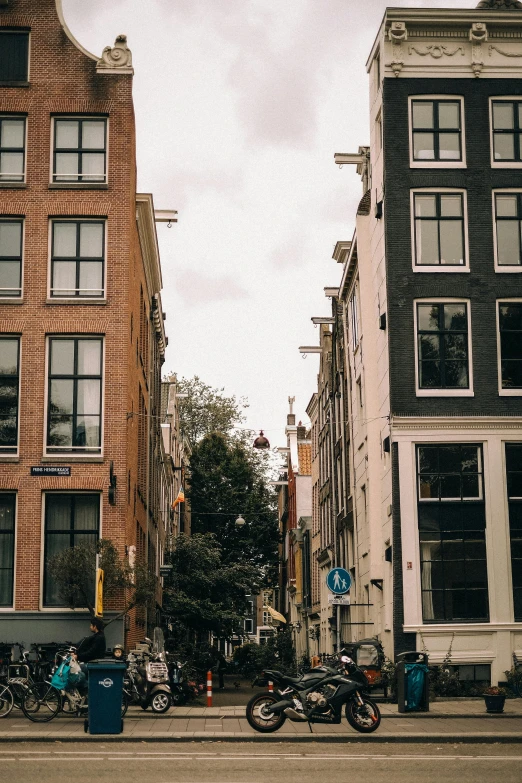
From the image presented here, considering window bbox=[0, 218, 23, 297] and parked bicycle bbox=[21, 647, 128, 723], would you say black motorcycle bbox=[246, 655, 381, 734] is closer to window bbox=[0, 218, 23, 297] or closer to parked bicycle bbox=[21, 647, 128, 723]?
parked bicycle bbox=[21, 647, 128, 723]

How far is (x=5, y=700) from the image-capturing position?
21766mm

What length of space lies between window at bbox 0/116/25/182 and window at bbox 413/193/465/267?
11.0 metres

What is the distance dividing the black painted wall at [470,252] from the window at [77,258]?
7.99 m

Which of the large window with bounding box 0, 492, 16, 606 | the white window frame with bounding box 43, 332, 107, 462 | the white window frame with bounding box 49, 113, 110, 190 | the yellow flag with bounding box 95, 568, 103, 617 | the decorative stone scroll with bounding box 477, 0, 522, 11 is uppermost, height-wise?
the decorative stone scroll with bounding box 477, 0, 522, 11

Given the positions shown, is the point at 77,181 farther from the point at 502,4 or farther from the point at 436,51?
the point at 502,4

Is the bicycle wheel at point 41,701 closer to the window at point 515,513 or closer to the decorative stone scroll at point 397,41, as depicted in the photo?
the window at point 515,513

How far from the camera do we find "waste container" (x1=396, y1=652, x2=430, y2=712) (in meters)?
23.4

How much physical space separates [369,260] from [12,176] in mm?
11282

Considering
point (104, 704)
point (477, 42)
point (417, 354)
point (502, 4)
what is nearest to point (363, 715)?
point (104, 704)

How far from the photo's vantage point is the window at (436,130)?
3212cm

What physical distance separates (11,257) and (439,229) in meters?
11.9

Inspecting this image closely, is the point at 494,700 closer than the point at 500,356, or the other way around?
the point at 494,700

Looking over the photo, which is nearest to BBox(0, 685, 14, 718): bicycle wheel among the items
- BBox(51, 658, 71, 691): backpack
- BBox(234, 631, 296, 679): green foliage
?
BBox(51, 658, 71, 691): backpack

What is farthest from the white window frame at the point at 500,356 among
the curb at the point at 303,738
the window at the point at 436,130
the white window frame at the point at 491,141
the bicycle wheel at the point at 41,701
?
the bicycle wheel at the point at 41,701
